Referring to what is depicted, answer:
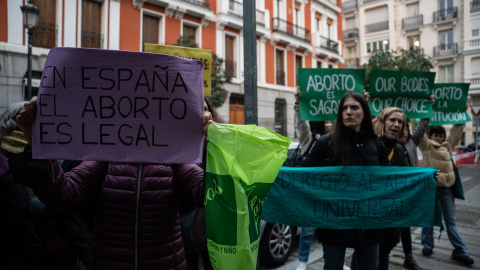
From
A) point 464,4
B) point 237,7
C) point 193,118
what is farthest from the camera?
point 464,4

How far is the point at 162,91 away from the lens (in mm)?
1840

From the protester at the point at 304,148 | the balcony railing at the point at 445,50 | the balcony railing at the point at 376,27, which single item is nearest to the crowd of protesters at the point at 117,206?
the protester at the point at 304,148

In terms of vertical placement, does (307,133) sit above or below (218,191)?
above

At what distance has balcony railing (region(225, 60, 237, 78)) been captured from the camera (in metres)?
18.2

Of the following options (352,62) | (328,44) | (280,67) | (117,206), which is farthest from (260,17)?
(117,206)

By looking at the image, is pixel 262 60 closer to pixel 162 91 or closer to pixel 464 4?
pixel 162 91

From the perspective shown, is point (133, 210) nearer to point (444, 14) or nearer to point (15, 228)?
point (15, 228)

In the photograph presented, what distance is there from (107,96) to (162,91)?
29 centimetres

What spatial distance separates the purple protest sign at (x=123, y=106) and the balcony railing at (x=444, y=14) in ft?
117

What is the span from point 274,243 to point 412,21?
1361 inches

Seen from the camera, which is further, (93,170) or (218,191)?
(93,170)

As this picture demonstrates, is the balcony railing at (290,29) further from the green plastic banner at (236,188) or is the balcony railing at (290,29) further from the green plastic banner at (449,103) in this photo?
the green plastic banner at (236,188)

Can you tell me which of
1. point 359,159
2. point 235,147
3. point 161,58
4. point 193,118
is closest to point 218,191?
point 235,147

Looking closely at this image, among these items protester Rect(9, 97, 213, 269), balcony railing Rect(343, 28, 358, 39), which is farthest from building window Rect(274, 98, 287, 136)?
protester Rect(9, 97, 213, 269)
